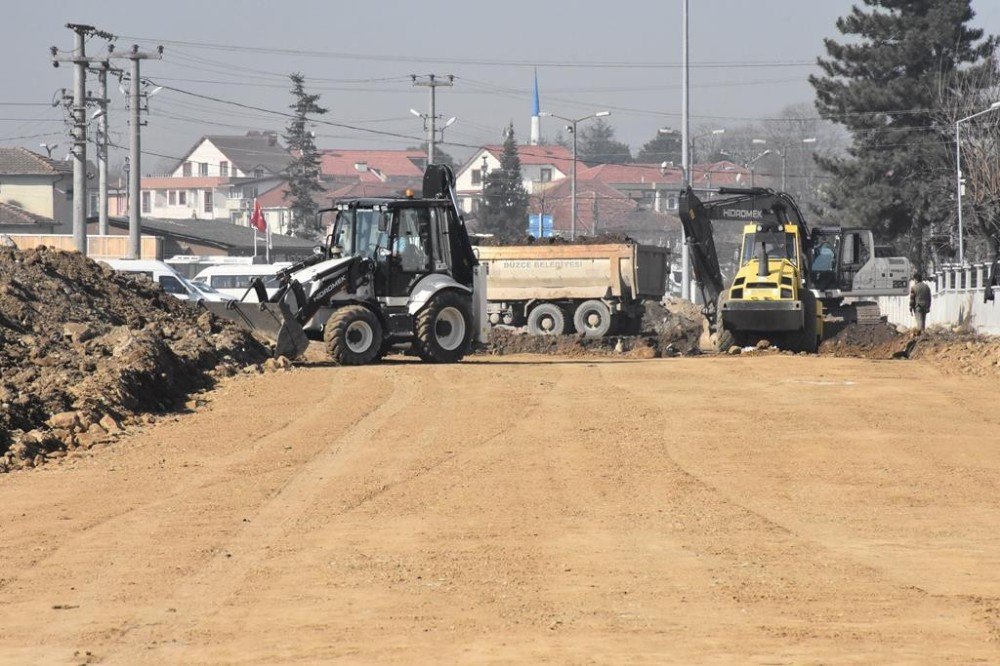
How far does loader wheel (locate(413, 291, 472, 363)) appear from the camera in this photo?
23734 millimetres

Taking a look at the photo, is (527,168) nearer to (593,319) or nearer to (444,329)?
(593,319)

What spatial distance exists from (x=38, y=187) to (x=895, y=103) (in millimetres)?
45982

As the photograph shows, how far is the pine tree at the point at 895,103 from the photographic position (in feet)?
200

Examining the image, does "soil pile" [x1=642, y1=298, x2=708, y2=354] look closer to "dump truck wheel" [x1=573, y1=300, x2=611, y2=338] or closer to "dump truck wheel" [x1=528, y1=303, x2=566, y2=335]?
"dump truck wheel" [x1=573, y1=300, x2=611, y2=338]

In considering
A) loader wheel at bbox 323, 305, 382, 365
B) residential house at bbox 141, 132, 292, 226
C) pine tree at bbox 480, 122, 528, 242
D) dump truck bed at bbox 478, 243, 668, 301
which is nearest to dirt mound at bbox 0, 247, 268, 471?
loader wheel at bbox 323, 305, 382, 365

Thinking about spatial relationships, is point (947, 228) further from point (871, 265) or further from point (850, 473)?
point (850, 473)

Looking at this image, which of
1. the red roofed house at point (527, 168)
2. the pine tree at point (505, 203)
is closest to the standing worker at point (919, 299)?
the pine tree at point (505, 203)

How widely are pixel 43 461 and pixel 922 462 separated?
824 centimetres

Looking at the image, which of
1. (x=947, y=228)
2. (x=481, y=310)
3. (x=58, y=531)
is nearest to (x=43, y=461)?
(x=58, y=531)

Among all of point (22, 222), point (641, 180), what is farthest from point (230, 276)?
point (641, 180)

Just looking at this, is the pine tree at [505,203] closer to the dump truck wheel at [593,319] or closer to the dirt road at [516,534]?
the dump truck wheel at [593,319]

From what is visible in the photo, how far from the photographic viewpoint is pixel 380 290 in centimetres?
2361

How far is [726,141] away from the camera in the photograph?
556ft

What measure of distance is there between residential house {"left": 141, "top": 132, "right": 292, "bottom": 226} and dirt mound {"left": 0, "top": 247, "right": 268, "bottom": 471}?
101 metres
